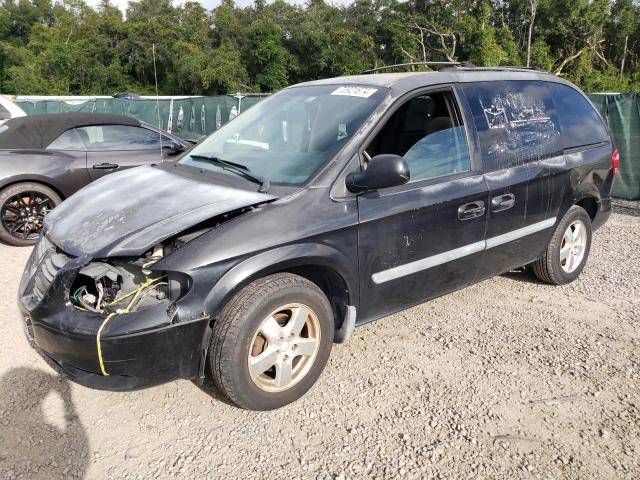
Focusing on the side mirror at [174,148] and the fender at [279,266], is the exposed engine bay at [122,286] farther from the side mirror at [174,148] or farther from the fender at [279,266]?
the side mirror at [174,148]

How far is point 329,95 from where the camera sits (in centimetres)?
368

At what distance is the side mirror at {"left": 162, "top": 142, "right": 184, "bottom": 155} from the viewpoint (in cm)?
696

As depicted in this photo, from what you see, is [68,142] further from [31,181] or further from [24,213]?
[24,213]

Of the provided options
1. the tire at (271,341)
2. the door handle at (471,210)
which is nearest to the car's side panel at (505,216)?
the door handle at (471,210)

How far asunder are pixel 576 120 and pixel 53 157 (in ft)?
18.5

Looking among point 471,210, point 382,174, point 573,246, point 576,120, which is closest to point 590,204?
point 573,246

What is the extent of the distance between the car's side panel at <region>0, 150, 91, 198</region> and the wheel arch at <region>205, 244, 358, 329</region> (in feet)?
14.2

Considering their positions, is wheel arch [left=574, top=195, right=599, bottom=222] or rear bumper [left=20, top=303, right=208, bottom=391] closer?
rear bumper [left=20, top=303, right=208, bottom=391]

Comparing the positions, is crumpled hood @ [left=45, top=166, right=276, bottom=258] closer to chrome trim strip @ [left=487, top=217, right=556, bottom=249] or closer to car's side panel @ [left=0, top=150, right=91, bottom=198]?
chrome trim strip @ [left=487, top=217, right=556, bottom=249]

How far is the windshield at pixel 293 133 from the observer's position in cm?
322

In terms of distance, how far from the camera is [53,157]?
6266 millimetres

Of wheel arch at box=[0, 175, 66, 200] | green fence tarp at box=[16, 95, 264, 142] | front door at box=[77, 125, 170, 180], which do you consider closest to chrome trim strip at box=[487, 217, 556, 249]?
front door at box=[77, 125, 170, 180]

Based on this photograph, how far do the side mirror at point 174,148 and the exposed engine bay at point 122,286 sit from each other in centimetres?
443

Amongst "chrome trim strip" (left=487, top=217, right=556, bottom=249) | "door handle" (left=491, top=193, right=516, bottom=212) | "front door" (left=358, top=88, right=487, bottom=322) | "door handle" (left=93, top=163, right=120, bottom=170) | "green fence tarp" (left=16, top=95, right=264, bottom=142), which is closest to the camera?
"front door" (left=358, top=88, right=487, bottom=322)
